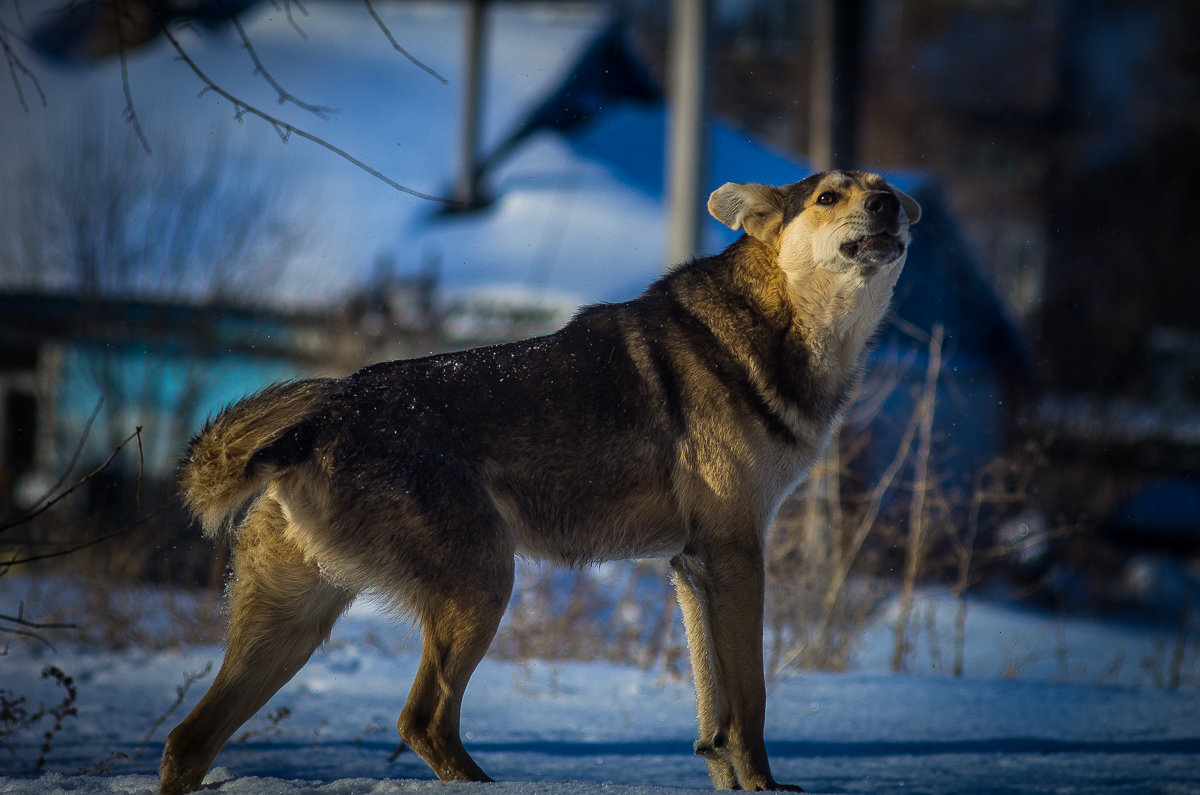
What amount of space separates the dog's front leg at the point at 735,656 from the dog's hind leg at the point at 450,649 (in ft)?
2.68

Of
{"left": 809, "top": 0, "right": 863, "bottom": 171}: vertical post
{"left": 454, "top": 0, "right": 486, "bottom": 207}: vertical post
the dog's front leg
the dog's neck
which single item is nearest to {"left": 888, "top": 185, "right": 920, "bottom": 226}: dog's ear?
the dog's neck

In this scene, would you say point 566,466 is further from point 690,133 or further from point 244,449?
point 690,133

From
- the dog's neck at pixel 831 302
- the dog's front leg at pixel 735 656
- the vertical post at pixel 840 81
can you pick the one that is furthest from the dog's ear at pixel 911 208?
the vertical post at pixel 840 81

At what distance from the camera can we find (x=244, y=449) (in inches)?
129

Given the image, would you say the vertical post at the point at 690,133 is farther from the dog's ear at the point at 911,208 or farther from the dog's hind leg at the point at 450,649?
the dog's hind leg at the point at 450,649

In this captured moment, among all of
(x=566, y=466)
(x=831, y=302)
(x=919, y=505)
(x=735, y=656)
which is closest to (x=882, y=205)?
(x=831, y=302)

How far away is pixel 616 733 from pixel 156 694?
2707mm

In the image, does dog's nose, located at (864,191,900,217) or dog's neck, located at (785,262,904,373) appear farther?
dog's neck, located at (785,262,904,373)

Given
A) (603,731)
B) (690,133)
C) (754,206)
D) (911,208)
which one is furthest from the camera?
(690,133)

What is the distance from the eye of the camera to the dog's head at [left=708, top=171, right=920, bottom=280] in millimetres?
3744

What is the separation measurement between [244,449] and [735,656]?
1868 mm

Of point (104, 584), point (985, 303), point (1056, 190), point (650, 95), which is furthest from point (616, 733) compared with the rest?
point (1056, 190)

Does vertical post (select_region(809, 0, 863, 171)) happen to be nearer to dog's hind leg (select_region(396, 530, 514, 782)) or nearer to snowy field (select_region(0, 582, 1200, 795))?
snowy field (select_region(0, 582, 1200, 795))

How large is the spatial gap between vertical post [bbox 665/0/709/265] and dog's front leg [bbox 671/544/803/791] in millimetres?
4711
